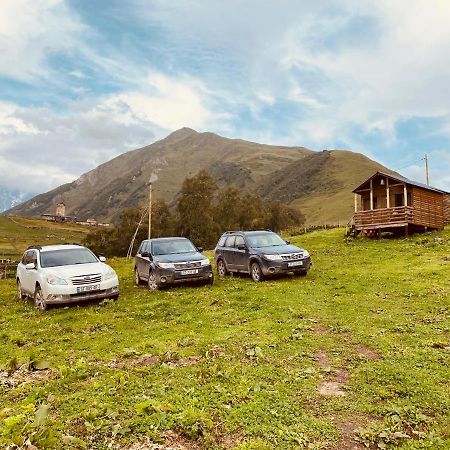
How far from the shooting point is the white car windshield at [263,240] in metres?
18.6

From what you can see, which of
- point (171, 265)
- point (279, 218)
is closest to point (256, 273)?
point (171, 265)

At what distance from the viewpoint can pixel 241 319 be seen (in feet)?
37.1

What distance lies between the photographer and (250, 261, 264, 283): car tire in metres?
17.5

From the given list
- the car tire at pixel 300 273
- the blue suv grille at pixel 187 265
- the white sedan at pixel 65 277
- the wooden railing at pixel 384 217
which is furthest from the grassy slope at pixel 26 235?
the car tire at pixel 300 273

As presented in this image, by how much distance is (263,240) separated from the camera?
1897 centimetres

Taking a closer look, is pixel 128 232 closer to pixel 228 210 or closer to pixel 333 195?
pixel 228 210

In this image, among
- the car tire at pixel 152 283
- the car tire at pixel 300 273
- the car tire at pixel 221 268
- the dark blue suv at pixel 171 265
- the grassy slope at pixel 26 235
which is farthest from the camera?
the grassy slope at pixel 26 235

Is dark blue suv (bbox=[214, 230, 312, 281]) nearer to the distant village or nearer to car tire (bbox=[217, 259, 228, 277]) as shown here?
car tire (bbox=[217, 259, 228, 277])

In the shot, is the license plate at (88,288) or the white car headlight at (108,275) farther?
the white car headlight at (108,275)

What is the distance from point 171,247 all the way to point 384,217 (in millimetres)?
20042

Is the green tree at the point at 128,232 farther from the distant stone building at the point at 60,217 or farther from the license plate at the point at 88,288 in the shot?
the distant stone building at the point at 60,217

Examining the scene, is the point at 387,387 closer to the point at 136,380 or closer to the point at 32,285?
the point at 136,380

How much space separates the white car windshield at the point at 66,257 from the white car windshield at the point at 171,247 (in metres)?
2.91

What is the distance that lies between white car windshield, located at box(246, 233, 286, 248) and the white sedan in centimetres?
633
